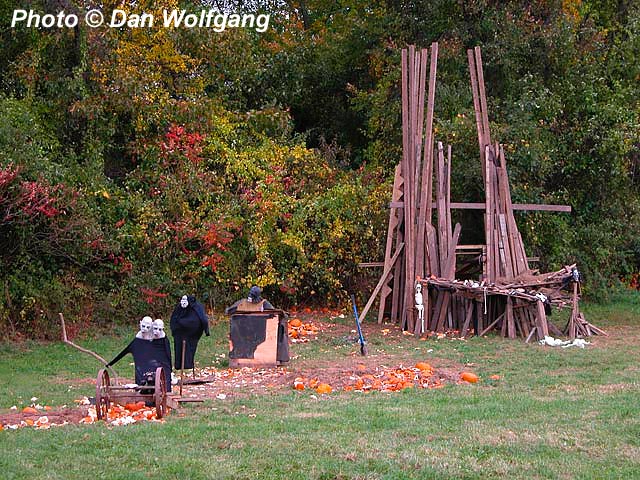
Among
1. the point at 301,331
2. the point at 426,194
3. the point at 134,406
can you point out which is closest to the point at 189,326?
the point at 134,406

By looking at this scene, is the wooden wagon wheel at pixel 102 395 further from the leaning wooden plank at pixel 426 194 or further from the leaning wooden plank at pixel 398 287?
the leaning wooden plank at pixel 398 287

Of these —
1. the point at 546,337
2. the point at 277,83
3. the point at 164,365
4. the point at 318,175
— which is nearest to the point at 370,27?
the point at 277,83

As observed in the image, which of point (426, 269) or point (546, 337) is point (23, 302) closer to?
point (426, 269)

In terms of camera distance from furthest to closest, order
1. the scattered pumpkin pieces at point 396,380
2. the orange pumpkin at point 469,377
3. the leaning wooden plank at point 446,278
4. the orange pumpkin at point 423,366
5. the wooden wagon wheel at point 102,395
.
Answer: the leaning wooden plank at point 446,278, the orange pumpkin at point 423,366, the orange pumpkin at point 469,377, the scattered pumpkin pieces at point 396,380, the wooden wagon wheel at point 102,395

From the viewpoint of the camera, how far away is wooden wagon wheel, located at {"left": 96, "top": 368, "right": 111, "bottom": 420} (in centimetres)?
1020

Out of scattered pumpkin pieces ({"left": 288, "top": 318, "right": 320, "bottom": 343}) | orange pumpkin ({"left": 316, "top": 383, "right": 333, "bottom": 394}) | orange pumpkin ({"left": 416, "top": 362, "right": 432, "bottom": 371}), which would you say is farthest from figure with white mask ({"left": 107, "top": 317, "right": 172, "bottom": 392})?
scattered pumpkin pieces ({"left": 288, "top": 318, "right": 320, "bottom": 343})

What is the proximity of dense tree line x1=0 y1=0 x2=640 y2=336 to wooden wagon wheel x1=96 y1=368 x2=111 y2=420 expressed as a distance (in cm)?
795

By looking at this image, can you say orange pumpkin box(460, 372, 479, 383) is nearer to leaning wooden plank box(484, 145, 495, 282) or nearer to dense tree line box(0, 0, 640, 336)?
leaning wooden plank box(484, 145, 495, 282)

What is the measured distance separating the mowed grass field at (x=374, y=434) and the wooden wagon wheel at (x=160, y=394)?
0.15 meters

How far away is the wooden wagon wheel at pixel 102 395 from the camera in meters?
10.2

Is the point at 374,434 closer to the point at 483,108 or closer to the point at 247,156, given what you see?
the point at 483,108

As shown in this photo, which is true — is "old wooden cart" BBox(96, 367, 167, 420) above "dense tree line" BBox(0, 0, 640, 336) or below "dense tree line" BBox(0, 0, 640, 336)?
below

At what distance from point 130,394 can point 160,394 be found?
2.31 ft

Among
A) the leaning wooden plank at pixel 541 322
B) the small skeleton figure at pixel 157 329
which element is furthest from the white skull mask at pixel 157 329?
the leaning wooden plank at pixel 541 322
